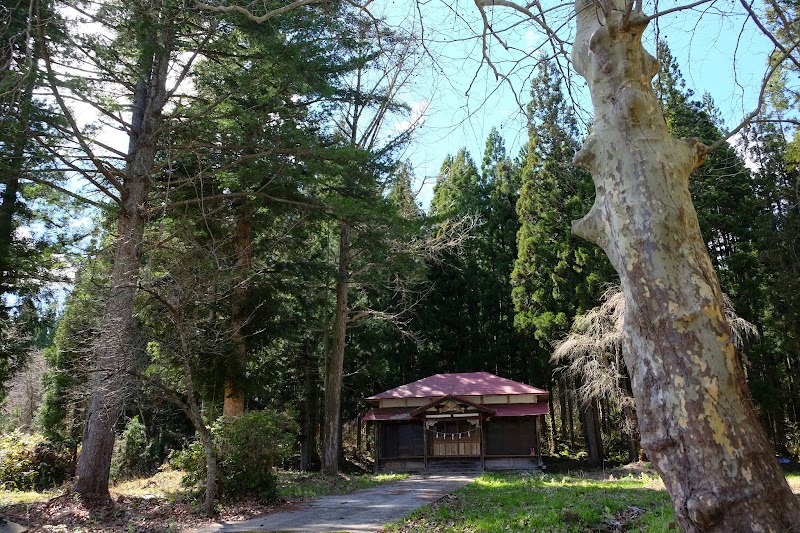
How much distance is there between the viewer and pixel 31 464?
47.1ft

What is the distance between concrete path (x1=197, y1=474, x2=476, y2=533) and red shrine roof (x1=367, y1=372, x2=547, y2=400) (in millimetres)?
10676

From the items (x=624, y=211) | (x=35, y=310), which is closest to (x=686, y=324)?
(x=624, y=211)

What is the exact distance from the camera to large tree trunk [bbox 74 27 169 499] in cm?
852

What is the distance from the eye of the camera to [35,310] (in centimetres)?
1478

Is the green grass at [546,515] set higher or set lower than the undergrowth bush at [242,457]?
lower

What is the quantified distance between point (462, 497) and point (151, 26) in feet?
34.4

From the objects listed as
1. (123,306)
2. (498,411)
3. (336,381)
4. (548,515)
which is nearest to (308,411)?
(336,381)

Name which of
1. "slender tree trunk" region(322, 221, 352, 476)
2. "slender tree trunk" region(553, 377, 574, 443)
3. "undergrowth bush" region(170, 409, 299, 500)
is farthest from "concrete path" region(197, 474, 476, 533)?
"slender tree trunk" region(553, 377, 574, 443)

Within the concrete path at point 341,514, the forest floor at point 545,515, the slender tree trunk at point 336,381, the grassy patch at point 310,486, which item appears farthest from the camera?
the slender tree trunk at point 336,381

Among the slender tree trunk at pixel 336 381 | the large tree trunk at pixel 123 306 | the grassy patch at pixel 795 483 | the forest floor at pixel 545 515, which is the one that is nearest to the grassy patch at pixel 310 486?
the slender tree trunk at pixel 336 381

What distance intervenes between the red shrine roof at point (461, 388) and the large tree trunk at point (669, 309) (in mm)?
19719

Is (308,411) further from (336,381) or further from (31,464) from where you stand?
(31,464)

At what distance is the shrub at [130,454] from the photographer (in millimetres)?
19553

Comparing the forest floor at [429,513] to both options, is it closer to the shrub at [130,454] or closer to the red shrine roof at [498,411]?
the shrub at [130,454]
